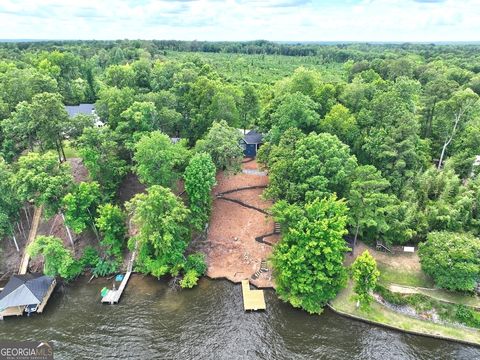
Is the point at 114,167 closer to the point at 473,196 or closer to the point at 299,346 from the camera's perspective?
the point at 299,346

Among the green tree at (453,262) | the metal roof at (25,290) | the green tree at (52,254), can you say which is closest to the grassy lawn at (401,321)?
the green tree at (453,262)

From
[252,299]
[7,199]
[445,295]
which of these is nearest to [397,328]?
[445,295]

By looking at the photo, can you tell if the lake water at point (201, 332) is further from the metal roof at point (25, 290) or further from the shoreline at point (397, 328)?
the metal roof at point (25, 290)

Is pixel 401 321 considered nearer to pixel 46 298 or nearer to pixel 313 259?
pixel 313 259

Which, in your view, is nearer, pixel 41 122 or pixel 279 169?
pixel 279 169

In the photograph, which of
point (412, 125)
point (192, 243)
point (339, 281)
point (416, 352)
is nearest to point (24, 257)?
point (192, 243)

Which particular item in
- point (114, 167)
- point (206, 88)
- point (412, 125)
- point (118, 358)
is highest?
point (206, 88)
